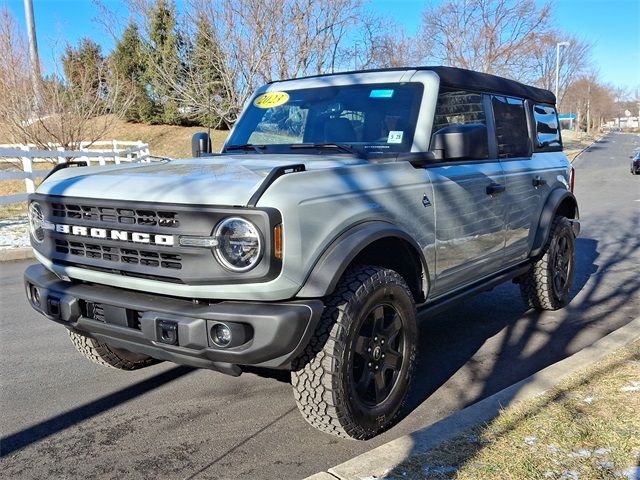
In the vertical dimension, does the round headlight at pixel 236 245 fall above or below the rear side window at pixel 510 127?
below

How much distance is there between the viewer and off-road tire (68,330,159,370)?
13.3ft

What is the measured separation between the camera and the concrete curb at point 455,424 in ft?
8.72

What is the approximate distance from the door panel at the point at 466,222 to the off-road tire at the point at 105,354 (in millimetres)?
2147

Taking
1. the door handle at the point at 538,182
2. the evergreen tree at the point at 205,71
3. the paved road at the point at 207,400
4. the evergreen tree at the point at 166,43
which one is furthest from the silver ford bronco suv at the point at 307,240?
the evergreen tree at the point at 166,43

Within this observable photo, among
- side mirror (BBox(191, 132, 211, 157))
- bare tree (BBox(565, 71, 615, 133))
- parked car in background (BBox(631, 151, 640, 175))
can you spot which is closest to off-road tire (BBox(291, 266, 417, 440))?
side mirror (BBox(191, 132, 211, 157))

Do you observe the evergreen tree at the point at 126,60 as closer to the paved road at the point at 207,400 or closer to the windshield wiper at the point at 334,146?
the paved road at the point at 207,400

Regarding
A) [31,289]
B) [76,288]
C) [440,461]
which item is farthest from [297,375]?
[31,289]

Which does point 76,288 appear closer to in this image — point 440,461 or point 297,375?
point 297,375

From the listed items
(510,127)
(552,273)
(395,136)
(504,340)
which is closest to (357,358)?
(395,136)

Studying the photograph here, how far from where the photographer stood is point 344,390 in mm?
2992

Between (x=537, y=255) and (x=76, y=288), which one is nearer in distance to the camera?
(x=76, y=288)

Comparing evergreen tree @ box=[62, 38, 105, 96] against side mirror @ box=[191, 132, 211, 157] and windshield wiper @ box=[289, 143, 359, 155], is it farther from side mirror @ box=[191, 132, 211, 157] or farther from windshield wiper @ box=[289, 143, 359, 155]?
windshield wiper @ box=[289, 143, 359, 155]

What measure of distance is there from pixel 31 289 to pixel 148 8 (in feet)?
41.8

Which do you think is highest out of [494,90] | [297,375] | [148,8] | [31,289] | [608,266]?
[148,8]
